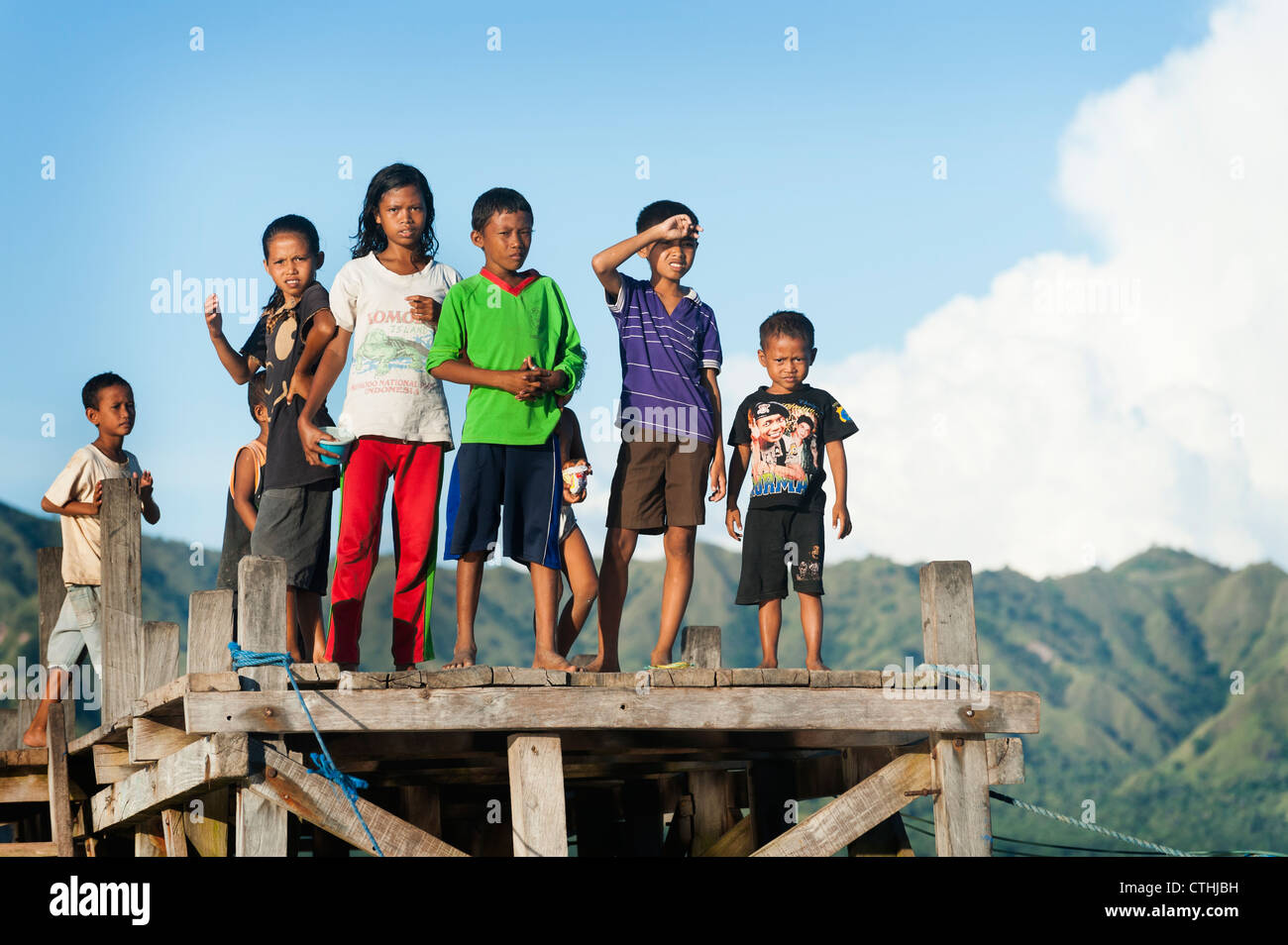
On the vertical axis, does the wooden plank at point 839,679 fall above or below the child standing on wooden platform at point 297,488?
below

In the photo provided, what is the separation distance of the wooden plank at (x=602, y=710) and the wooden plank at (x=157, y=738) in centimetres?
94

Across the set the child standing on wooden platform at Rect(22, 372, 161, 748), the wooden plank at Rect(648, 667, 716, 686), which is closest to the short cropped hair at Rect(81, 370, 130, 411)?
the child standing on wooden platform at Rect(22, 372, 161, 748)

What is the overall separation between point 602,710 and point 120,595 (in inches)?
127

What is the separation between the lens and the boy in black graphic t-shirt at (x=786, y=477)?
29.7ft

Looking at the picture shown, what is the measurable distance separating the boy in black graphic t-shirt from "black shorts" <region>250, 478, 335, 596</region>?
85.3 inches

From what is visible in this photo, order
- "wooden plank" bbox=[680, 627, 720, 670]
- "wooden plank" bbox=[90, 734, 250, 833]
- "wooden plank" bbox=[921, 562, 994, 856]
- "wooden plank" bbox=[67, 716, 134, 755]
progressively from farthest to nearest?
1. "wooden plank" bbox=[680, 627, 720, 670]
2. "wooden plank" bbox=[67, 716, 134, 755]
3. "wooden plank" bbox=[921, 562, 994, 856]
4. "wooden plank" bbox=[90, 734, 250, 833]

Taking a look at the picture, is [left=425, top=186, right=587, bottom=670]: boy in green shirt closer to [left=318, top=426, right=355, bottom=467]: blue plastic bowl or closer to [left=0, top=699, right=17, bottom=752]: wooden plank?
[left=318, top=426, right=355, bottom=467]: blue plastic bowl

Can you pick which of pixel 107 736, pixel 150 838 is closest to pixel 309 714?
pixel 107 736

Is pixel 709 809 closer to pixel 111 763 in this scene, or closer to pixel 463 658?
pixel 463 658

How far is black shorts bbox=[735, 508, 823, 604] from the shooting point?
902 centimetres

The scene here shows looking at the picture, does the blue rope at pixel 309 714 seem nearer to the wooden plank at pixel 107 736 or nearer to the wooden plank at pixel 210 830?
the wooden plank at pixel 107 736

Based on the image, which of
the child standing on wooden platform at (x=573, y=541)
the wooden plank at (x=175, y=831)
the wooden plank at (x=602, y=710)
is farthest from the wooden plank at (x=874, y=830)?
the wooden plank at (x=175, y=831)
